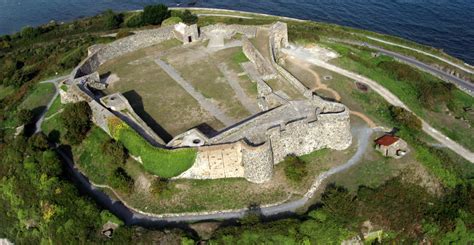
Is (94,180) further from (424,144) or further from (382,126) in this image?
(424,144)


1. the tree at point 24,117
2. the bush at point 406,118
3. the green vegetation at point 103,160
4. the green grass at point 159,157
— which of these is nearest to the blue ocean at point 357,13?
the bush at point 406,118

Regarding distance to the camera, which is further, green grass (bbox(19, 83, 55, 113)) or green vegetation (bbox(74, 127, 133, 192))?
green grass (bbox(19, 83, 55, 113))

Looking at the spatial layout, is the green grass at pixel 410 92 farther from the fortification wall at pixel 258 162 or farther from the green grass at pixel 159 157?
the green grass at pixel 159 157

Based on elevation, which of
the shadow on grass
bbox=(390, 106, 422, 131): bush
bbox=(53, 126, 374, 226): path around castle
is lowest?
bbox=(53, 126, 374, 226): path around castle

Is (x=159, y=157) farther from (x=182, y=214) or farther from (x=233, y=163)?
(x=233, y=163)

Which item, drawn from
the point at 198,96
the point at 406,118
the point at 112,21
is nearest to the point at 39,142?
the point at 198,96

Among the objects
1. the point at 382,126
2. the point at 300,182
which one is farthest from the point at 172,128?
the point at 382,126

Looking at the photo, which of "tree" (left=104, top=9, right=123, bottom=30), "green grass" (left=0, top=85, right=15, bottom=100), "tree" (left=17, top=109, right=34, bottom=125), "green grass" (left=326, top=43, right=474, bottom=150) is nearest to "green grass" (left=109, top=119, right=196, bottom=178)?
"tree" (left=17, top=109, right=34, bottom=125)

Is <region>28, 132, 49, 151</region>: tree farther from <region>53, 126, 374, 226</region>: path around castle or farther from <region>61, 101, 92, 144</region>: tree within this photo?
<region>53, 126, 374, 226</region>: path around castle
